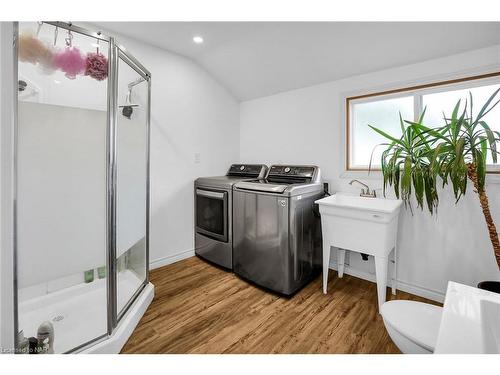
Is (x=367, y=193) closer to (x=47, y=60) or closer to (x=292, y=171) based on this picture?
(x=292, y=171)

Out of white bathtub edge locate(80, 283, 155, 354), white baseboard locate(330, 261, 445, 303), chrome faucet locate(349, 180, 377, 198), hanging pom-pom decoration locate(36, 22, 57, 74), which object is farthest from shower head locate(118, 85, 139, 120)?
white baseboard locate(330, 261, 445, 303)

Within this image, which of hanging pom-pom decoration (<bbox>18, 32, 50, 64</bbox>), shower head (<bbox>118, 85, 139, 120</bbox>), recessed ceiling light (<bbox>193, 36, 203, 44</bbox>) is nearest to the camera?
hanging pom-pom decoration (<bbox>18, 32, 50, 64</bbox>)

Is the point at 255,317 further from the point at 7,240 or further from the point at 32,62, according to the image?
the point at 32,62

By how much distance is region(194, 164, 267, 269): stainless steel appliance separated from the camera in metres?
2.43

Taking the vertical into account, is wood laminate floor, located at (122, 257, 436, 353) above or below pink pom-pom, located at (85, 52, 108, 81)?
below

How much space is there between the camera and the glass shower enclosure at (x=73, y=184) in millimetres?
1311

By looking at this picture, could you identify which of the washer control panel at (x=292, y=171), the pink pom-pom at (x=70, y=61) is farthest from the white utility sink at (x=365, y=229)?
the pink pom-pom at (x=70, y=61)

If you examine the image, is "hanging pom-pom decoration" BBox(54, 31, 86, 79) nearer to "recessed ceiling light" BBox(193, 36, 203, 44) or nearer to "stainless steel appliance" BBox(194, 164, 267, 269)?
"recessed ceiling light" BBox(193, 36, 203, 44)

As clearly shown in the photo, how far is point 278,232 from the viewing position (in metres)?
1.97

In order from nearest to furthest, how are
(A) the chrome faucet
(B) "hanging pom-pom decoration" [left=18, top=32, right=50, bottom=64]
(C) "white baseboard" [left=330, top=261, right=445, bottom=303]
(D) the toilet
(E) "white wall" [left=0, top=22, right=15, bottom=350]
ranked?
(E) "white wall" [left=0, top=22, right=15, bottom=350] < (D) the toilet < (B) "hanging pom-pom decoration" [left=18, top=32, right=50, bottom=64] < (C) "white baseboard" [left=330, top=261, right=445, bottom=303] < (A) the chrome faucet

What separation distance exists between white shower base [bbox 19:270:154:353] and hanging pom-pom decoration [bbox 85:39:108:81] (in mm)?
1332

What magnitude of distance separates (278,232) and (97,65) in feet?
5.71
